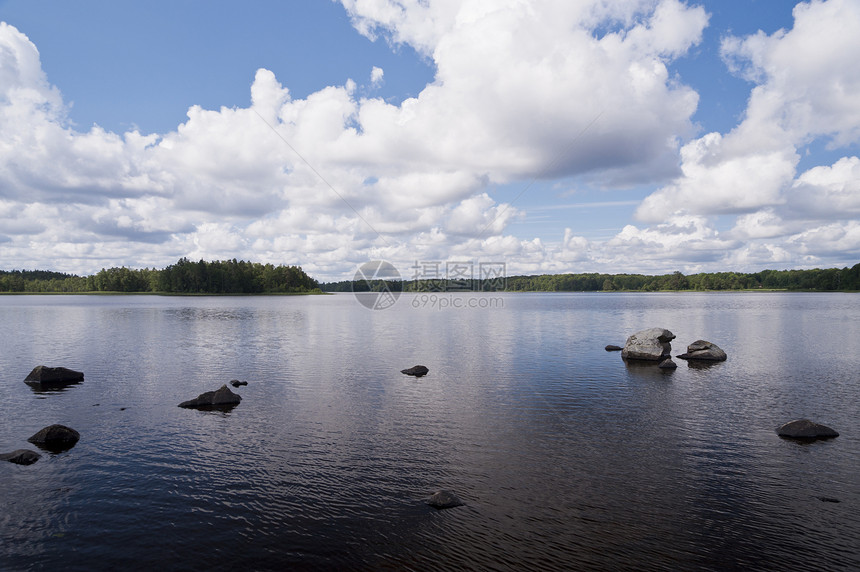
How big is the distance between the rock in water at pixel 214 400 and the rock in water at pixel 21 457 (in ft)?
34.7

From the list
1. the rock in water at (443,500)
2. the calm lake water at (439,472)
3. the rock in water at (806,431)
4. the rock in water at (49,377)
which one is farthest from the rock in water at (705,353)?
the rock in water at (49,377)

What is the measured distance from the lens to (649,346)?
2141 inches

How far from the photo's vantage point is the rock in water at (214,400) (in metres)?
34.1

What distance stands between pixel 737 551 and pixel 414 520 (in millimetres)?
10837

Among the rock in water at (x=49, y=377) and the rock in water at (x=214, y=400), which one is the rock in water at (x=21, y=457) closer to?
the rock in water at (x=214, y=400)

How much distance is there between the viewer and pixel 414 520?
1758 cm

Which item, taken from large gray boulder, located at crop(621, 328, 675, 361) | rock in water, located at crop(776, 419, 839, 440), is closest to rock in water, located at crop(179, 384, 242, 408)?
rock in water, located at crop(776, 419, 839, 440)

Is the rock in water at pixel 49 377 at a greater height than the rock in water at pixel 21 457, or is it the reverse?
the rock in water at pixel 49 377

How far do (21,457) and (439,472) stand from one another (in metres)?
20.4

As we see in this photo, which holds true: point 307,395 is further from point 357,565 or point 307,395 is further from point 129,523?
point 357,565

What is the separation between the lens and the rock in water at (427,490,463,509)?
60.6 ft

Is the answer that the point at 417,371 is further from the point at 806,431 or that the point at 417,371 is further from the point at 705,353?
the point at 705,353

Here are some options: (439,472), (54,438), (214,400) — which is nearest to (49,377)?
(214,400)

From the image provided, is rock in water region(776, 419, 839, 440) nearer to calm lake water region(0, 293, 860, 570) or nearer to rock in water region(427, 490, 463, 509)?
calm lake water region(0, 293, 860, 570)
